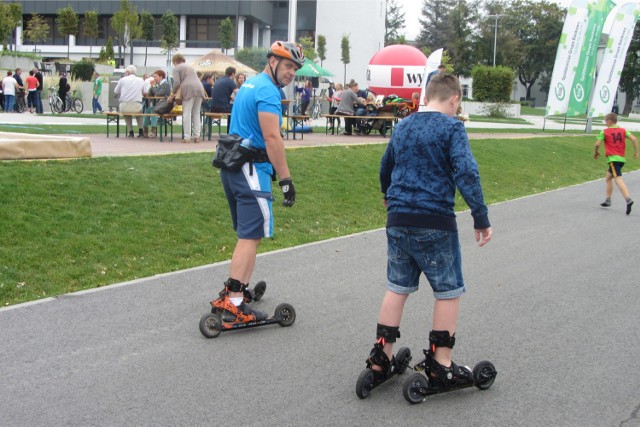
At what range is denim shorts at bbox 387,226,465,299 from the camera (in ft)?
15.4

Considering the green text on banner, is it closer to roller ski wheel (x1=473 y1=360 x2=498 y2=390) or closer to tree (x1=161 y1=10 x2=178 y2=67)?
roller ski wheel (x1=473 y1=360 x2=498 y2=390)

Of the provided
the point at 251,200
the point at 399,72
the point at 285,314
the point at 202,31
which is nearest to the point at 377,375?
the point at 285,314

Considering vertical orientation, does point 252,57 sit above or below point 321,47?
below

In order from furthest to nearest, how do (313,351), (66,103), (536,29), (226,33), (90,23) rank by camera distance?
1. (536,29)
2. (226,33)
3. (90,23)
4. (66,103)
5. (313,351)

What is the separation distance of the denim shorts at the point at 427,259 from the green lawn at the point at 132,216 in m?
3.51

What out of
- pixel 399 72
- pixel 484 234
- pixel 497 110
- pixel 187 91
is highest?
pixel 399 72

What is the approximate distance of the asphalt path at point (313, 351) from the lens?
4.51 m

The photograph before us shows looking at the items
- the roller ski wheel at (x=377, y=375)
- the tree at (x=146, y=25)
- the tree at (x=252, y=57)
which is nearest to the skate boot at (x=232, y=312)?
the roller ski wheel at (x=377, y=375)

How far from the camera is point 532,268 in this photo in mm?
8719

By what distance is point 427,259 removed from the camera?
4.71 meters

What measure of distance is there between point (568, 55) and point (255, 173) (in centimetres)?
2605

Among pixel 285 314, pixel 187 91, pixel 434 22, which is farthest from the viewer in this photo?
pixel 434 22

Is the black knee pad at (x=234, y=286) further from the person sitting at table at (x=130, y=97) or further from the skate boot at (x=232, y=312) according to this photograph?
the person sitting at table at (x=130, y=97)

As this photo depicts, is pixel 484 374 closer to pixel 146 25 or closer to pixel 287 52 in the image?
pixel 287 52
